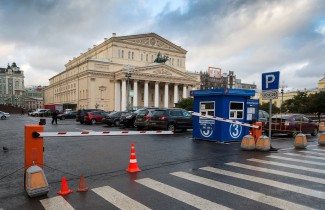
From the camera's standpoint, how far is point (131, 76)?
252ft

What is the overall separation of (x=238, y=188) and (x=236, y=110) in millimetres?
8517

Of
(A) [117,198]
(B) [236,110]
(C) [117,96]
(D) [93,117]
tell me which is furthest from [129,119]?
(C) [117,96]

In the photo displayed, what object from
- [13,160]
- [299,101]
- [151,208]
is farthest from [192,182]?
[299,101]

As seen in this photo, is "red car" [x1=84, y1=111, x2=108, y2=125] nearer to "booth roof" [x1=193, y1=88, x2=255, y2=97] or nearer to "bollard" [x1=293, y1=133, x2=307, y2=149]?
"booth roof" [x1=193, y1=88, x2=255, y2=97]

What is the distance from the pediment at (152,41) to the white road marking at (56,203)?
81.9 m

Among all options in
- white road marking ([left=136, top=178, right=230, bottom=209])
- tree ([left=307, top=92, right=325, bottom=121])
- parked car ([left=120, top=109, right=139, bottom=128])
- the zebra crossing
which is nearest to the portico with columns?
tree ([left=307, top=92, right=325, bottom=121])

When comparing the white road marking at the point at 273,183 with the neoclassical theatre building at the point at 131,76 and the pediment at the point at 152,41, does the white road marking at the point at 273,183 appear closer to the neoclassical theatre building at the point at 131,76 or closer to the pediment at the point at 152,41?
the neoclassical theatre building at the point at 131,76

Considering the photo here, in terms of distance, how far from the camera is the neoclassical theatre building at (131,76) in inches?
3120

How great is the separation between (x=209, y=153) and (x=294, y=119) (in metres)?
10.6

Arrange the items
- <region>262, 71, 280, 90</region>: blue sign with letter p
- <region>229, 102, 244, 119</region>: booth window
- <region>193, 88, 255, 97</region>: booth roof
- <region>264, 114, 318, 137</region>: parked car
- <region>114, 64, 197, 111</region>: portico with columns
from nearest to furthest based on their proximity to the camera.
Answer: <region>262, 71, 280, 90</region>: blue sign with letter p → <region>193, 88, 255, 97</region>: booth roof → <region>229, 102, 244, 119</region>: booth window → <region>264, 114, 318, 137</region>: parked car → <region>114, 64, 197, 111</region>: portico with columns

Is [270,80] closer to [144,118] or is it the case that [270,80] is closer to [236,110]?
[236,110]

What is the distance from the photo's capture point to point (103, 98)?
268 ft

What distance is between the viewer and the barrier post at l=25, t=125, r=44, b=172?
6227 millimetres

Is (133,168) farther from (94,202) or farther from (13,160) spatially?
(13,160)
